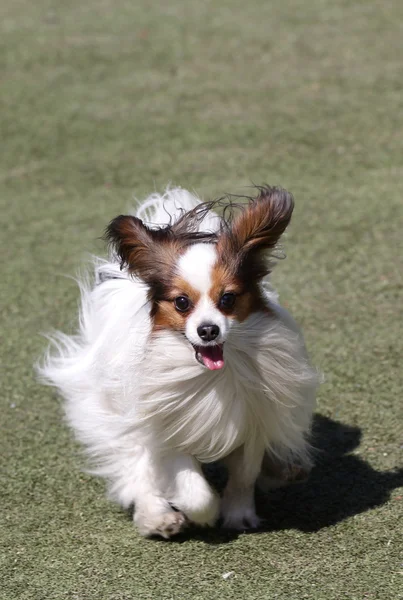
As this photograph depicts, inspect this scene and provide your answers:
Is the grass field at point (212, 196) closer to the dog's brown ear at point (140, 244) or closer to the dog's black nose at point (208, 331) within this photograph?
the dog's black nose at point (208, 331)

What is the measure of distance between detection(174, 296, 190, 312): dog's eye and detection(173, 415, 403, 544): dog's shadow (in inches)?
36.0

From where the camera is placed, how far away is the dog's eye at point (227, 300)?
3.36m

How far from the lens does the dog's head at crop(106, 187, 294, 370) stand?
3.33 m

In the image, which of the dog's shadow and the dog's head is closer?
the dog's head

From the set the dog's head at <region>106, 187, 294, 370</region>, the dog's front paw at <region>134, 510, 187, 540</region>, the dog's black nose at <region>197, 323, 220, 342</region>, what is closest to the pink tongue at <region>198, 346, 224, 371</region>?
the dog's head at <region>106, 187, 294, 370</region>

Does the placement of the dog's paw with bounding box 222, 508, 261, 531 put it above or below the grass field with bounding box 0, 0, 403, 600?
below

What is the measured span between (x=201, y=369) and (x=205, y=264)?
0.40 m

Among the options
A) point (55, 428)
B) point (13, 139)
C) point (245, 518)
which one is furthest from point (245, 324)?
point (13, 139)

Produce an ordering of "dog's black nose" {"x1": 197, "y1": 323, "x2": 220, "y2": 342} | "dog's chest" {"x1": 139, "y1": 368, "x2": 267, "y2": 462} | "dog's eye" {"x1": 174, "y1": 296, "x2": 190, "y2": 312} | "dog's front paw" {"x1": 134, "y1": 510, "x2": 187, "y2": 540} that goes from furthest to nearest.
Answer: "dog's front paw" {"x1": 134, "y1": 510, "x2": 187, "y2": 540}
"dog's chest" {"x1": 139, "y1": 368, "x2": 267, "y2": 462}
"dog's eye" {"x1": 174, "y1": 296, "x2": 190, "y2": 312}
"dog's black nose" {"x1": 197, "y1": 323, "x2": 220, "y2": 342}

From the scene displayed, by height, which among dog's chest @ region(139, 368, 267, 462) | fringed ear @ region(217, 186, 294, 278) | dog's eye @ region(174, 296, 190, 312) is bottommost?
dog's chest @ region(139, 368, 267, 462)

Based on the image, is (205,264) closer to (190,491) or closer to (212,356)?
(212,356)

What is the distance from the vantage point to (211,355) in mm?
3422

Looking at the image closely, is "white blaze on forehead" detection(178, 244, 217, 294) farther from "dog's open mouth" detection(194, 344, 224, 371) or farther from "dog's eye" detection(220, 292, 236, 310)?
"dog's open mouth" detection(194, 344, 224, 371)

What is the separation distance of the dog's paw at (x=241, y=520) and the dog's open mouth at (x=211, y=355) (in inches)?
27.9
